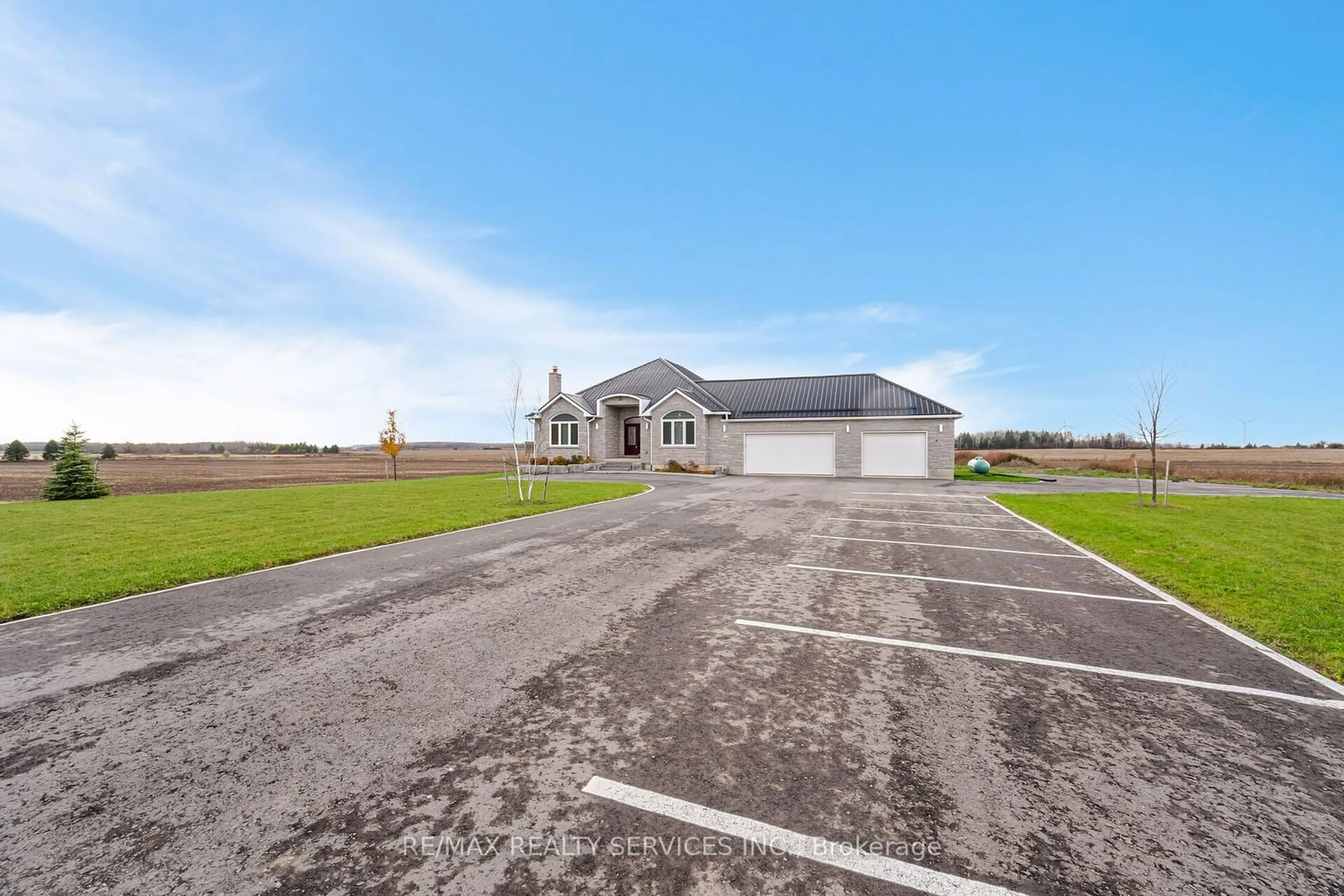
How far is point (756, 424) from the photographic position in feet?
89.6

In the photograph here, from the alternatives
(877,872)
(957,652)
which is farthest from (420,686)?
(957,652)

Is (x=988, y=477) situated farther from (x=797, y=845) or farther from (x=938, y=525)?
(x=797, y=845)

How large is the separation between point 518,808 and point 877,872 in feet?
5.09

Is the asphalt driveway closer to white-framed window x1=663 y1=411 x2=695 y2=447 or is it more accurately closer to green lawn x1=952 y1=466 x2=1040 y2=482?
green lawn x1=952 y1=466 x2=1040 y2=482

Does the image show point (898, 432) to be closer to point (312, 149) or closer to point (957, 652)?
point (957, 652)

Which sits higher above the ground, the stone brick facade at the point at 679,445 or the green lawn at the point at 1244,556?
the stone brick facade at the point at 679,445

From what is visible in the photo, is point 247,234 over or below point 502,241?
below

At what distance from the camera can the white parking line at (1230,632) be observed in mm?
3629

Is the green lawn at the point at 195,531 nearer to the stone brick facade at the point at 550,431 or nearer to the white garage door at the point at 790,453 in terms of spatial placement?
the white garage door at the point at 790,453

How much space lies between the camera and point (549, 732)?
286 cm

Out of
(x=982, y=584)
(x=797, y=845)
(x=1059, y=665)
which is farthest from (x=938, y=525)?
(x=797, y=845)

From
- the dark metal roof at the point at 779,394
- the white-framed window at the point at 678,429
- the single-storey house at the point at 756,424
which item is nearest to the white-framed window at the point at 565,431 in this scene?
the single-storey house at the point at 756,424

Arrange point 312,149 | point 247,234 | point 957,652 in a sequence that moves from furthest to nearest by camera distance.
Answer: point 247,234 < point 312,149 < point 957,652

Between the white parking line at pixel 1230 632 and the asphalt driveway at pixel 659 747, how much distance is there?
0.11 m
